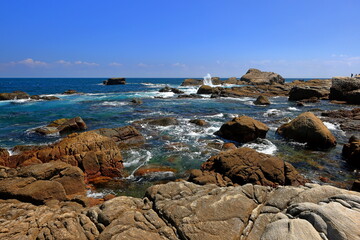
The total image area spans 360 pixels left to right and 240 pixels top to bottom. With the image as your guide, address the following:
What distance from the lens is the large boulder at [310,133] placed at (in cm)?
1509

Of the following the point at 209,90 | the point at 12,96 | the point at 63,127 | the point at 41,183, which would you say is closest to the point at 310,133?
Answer: the point at 41,183

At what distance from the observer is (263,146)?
15359mm

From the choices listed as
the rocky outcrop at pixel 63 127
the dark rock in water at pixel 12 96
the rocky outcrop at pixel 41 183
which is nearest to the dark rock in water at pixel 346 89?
the rocky outcrop at pixel 63 127

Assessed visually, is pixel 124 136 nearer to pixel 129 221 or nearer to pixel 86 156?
pixel 86 156

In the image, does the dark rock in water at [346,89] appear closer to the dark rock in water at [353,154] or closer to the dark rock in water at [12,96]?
the dark rock in water at [353,154]

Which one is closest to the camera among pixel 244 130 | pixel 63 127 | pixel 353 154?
pixel 353 154

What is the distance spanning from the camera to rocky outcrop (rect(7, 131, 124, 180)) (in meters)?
11.1

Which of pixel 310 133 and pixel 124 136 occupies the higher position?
pixel 310 133

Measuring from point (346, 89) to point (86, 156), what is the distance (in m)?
45.9

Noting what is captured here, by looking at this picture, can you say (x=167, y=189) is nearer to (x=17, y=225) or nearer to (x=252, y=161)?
(x=17, y=225)

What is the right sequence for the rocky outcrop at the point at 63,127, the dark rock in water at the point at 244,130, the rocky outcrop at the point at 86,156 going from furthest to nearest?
the rocky outcrop at the point at 63,127 < the dark rock in water at the point at 244,130 < the rocky outcrop at the point at 86,156

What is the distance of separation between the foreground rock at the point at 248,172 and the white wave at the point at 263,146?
14.9 feet

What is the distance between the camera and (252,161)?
9977mm

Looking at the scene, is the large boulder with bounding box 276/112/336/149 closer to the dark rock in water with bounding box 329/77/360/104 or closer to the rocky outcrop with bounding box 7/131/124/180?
the rocky outcrop with bounding box 7/131/124/180
